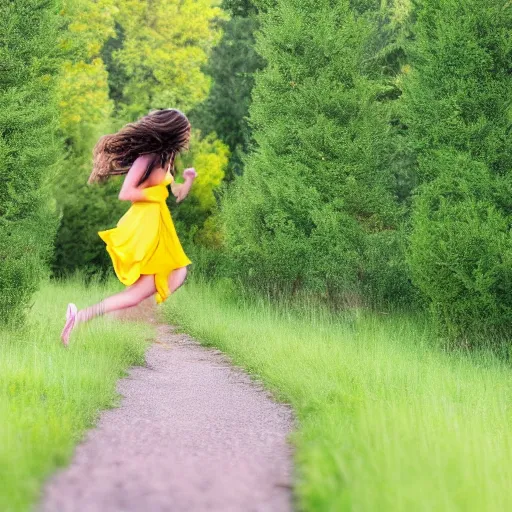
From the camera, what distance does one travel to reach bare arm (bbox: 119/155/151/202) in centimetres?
862

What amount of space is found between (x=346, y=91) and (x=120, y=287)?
703 centimetres

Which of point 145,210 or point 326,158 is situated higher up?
point 326,158

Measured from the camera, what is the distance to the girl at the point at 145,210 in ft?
28.8

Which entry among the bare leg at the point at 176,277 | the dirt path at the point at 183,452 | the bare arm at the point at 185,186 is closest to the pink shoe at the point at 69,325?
the dirt path at the point at 183,452

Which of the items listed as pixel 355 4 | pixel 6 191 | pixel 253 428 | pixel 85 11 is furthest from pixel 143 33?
pixel 253 428

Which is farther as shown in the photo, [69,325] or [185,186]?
[69,325]

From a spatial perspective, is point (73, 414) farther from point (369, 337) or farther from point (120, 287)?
point (120, 287)

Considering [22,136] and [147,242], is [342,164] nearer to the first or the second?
[22,136]

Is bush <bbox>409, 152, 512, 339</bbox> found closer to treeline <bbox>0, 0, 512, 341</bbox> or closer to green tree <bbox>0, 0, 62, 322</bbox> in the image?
treeline <bbox>0, 0, 512, 341</bbox>

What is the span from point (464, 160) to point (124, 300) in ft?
16.4

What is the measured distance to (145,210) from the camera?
8844 mm

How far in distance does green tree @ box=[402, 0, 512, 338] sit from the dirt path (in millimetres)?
3491

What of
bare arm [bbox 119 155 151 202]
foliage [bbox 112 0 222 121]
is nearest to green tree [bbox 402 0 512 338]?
bare arm [bbox 119 155 151 202]

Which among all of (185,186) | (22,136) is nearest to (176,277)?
(185,186)
